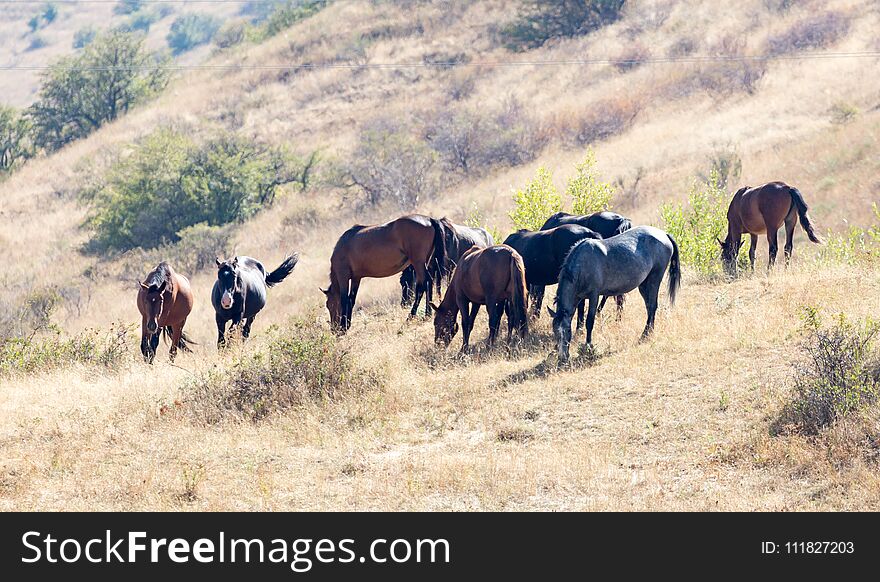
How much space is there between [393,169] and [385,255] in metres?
16.9

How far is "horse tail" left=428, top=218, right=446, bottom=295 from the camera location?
16078 mm

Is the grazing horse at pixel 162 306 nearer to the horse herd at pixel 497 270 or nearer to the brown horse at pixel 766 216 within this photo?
the horse herd at pixel 497 270

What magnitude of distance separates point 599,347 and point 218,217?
26.0 metres

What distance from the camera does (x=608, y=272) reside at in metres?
12.4

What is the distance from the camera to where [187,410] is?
36.9ft

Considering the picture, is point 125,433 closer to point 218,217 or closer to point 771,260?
point 771,260

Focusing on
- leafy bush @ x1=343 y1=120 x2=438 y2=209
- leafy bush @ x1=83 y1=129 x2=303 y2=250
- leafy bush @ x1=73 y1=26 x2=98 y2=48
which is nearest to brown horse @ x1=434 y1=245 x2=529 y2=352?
leafy bush @ x1=343 y1=120 x2=438 y2=209

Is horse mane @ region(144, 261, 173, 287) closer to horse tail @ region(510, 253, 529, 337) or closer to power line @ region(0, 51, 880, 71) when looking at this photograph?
horse tail @ region(510, 253, 529, 337)

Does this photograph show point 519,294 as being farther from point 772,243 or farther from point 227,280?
point 772,243

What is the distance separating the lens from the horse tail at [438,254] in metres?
16.1

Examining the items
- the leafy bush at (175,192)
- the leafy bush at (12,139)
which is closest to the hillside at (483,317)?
the leafy bush at (175,192)

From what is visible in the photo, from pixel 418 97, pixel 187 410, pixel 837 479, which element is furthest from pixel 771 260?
pixel 418 97

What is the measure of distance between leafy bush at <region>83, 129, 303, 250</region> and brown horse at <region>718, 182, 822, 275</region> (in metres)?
22.6

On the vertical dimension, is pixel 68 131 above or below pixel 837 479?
below
